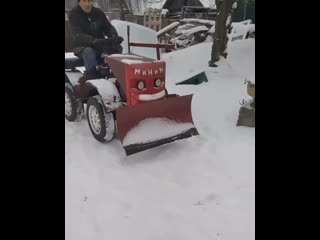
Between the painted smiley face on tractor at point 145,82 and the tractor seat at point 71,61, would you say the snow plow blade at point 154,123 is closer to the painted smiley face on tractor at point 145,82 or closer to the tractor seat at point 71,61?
the painted smiley face on tractor at point 145,82

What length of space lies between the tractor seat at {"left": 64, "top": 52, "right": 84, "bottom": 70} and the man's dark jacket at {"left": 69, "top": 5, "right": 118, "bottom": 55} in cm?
2

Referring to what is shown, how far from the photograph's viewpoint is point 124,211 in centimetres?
112

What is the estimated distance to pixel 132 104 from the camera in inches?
52.7

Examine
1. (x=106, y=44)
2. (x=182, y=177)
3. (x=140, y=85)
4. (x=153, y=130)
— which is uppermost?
(x=106, y=44)

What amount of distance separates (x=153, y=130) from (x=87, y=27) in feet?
1.34

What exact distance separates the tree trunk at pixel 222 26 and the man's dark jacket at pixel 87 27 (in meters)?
0.32

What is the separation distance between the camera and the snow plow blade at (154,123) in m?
1.29

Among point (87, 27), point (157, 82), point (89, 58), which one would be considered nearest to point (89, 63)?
point (89, 58)

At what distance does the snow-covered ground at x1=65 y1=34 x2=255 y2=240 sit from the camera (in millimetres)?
1103

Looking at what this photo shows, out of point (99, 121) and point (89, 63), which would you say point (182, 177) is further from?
point (89, 63)

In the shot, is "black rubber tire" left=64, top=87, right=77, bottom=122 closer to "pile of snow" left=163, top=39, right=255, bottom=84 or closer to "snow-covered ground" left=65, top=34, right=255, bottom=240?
"snow-covered ground" left=65, top=34, right=255, bottom=240
